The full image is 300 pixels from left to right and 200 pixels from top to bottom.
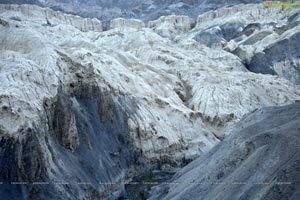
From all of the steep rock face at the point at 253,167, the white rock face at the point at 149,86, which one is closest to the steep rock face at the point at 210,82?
the white rock face at the point at 149,86

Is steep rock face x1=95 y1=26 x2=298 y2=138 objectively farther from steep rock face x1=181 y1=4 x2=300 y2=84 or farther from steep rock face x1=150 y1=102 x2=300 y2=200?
steep rock face x1=150 y1=102 x2=300 y2=200

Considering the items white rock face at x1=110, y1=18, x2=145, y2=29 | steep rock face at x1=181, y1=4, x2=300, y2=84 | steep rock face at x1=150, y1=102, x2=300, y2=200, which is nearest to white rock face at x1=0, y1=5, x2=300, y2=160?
steep rock face at x1=150, y1=102, x2=300, y2=200

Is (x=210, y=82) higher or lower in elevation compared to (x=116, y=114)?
higher

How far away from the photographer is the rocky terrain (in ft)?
73.4

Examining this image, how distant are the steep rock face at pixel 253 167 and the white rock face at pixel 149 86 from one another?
22.9ft

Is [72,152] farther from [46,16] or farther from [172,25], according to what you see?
[172,25]

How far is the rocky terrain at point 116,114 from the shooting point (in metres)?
22.4

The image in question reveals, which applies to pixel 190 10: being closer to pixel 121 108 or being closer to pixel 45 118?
pixel 121 108

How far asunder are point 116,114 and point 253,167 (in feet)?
47.9

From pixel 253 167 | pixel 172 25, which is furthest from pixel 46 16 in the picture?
pixel 253 167

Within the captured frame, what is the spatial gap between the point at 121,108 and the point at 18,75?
29.1 ft

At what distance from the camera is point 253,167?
19.3 metres

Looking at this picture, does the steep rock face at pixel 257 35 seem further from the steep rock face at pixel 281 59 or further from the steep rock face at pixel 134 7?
the steep rock face at pixel 134 7

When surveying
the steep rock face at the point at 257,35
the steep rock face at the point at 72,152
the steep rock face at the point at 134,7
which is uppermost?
the steep rock face at the point at 134,7
